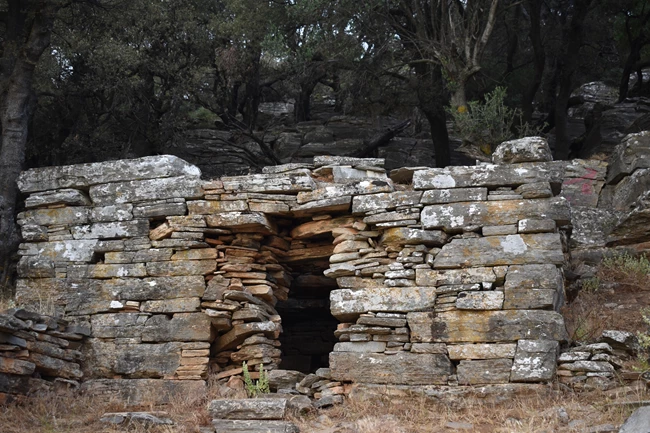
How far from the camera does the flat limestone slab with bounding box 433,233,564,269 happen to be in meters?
9.22

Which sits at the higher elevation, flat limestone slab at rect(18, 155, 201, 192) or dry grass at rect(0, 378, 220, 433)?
flat limestone slab at rect(18, 155, 201, 192)

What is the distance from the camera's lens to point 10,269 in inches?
488

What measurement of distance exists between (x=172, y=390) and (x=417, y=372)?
3.08m

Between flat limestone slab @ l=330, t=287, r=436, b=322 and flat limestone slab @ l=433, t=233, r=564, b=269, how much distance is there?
16.9 inches

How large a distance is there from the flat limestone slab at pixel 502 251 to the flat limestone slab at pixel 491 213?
0.21 meters

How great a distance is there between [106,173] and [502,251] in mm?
5480

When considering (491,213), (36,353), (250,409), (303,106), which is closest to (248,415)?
(250,409)

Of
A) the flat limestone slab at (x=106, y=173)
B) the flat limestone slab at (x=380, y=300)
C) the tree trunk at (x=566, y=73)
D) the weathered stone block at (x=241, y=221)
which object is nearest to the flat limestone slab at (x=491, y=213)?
the flat limestone slab at (x=380, y=300)

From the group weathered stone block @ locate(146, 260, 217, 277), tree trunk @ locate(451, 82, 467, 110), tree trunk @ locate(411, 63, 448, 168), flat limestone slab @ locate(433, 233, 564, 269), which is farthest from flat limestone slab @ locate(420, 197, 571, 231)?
tree trunk @ locate(411, 63, 448, 168)

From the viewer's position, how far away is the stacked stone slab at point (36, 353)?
9.12 m

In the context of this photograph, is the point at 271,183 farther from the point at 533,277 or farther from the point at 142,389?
the point at 533,277

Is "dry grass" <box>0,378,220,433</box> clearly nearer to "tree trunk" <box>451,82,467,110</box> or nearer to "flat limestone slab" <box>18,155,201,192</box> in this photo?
"flat limestone slab" <box>18,155,201,192</box>

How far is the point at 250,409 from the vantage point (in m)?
8.24

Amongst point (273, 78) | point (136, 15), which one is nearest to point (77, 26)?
point (136, 15)
